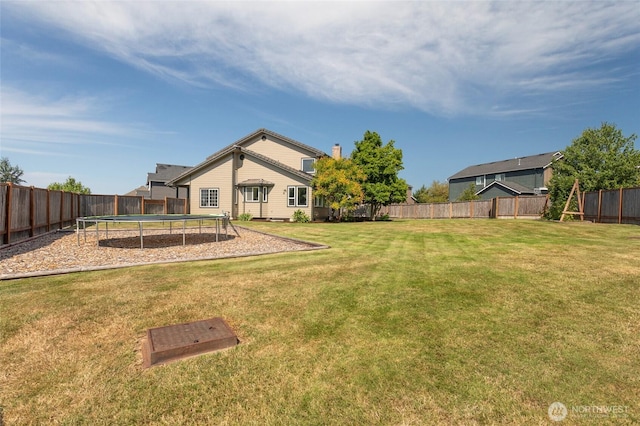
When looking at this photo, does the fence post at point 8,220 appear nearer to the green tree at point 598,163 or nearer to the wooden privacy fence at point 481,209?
the wooden privacy fence at point 481,209

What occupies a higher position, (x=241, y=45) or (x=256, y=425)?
(x=241, y=45)

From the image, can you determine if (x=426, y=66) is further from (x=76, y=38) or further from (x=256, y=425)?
(x=256, y=425)

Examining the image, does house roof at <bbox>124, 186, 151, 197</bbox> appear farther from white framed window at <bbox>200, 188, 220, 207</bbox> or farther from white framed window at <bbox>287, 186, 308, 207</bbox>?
white framed window at <bbox>287, 186, 308, 207</bbox>

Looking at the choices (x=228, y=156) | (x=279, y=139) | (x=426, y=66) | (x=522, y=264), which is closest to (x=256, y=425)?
(x=522, y=264)

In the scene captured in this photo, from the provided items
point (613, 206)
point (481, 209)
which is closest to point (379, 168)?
point (481, 209)

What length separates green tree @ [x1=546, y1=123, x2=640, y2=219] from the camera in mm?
30656

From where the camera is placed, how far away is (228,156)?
1016 inches

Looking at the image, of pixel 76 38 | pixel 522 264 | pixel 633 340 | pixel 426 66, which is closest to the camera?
pixel 633 340

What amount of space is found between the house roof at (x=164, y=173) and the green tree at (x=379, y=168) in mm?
31739

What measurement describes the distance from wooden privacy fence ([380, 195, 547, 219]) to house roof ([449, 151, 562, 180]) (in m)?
16.4

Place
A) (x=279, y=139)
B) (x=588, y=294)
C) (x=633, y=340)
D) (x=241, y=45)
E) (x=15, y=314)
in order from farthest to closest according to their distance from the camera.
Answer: (x=279, y=139)
(x=241, y=45)
(x=588, y=294)
(x=15, y=314)
(x=633, y=340)

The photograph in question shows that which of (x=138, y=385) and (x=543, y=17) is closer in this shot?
(x=138, y=385)

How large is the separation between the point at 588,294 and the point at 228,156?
25.1m

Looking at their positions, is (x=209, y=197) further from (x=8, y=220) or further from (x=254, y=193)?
(x=8, y=220)
